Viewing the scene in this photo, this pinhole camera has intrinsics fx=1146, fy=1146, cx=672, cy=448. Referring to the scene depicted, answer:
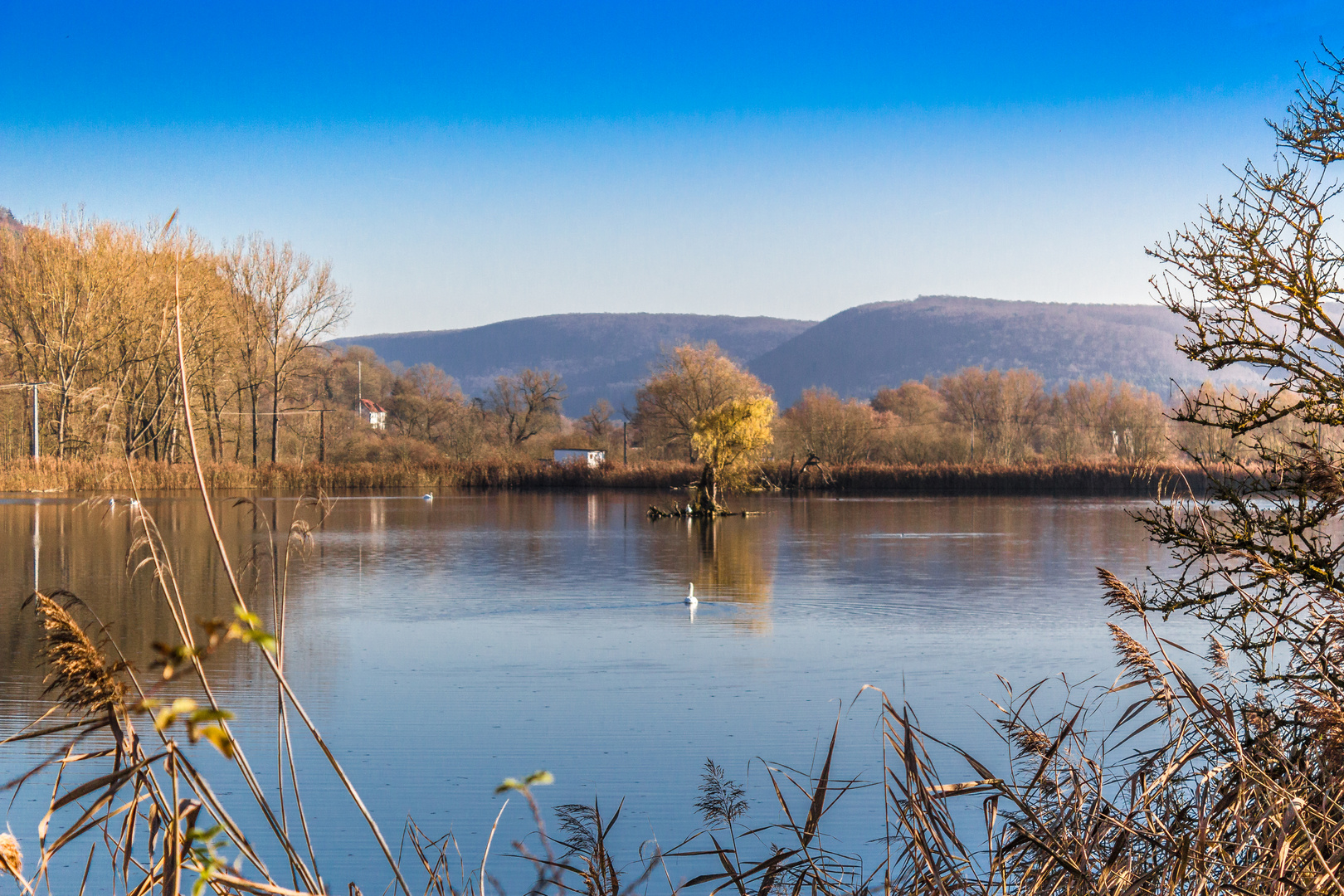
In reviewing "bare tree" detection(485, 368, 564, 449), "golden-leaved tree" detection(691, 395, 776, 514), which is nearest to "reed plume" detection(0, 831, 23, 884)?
"golden-leaved tree" detection(691, 395, 776, 514)

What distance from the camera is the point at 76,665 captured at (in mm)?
1683

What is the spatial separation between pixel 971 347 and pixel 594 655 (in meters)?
158

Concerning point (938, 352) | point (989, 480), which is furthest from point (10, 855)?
point (938, 352)

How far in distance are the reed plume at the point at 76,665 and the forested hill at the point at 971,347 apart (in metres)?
154

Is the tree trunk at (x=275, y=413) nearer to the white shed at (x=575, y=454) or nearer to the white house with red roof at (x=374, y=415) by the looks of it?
the white shed at (x=575, y=454)

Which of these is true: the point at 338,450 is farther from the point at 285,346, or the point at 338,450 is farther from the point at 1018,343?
the point at 1018,343

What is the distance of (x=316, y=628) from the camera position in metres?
11.9

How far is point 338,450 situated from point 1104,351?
424 feet

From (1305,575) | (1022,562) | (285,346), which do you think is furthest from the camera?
(285,346)

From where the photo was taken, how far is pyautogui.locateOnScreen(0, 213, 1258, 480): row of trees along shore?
131 ft

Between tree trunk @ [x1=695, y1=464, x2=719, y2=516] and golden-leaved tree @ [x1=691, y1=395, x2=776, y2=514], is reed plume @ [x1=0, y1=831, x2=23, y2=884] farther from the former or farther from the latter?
golden-leaved tree @ [x1=691, y1=395, x2=776, y2=514]

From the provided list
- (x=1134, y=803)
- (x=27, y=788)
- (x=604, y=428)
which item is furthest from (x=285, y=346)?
(x=1134, y=803)

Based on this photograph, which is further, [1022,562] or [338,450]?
[338,450]

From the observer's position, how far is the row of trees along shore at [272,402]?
4000cm
